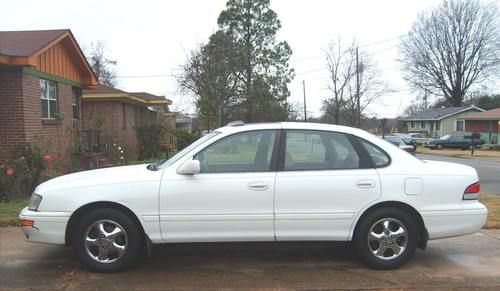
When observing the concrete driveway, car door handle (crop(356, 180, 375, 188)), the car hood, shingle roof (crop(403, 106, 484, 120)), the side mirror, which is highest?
shingle roof (crop(403, 106, 484, 120))

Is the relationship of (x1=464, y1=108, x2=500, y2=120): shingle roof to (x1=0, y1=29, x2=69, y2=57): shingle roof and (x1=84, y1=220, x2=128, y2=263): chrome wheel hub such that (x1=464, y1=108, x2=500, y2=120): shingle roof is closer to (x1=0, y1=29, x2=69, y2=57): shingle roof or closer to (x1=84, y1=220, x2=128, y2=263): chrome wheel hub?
(x1=0, y1=29, x2=69, y2=57): shingle roof

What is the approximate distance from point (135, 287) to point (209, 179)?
126 centimetres

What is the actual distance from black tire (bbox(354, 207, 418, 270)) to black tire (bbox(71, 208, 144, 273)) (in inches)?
91.3

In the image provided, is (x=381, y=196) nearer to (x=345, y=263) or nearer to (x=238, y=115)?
(x=345, y=263)

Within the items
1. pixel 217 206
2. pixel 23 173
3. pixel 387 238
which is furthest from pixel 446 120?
pixel 217 206

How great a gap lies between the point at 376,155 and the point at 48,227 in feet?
11.5

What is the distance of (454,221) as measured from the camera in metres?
4.86

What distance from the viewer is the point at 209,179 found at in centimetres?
472

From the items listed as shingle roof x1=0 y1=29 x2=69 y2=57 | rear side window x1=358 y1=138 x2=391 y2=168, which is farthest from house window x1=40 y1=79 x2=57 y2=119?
rear side window x1=358 y1=138 x2=391 y2=168

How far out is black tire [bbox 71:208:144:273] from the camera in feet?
15.3

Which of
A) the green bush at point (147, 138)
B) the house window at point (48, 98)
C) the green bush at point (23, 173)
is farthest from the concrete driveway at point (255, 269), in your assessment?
the green bush at point (147, 138)

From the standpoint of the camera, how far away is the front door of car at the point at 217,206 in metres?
4.67

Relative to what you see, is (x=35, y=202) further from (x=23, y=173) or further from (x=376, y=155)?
(x=23, y=173)

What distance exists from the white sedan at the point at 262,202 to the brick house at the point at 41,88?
273 inches
